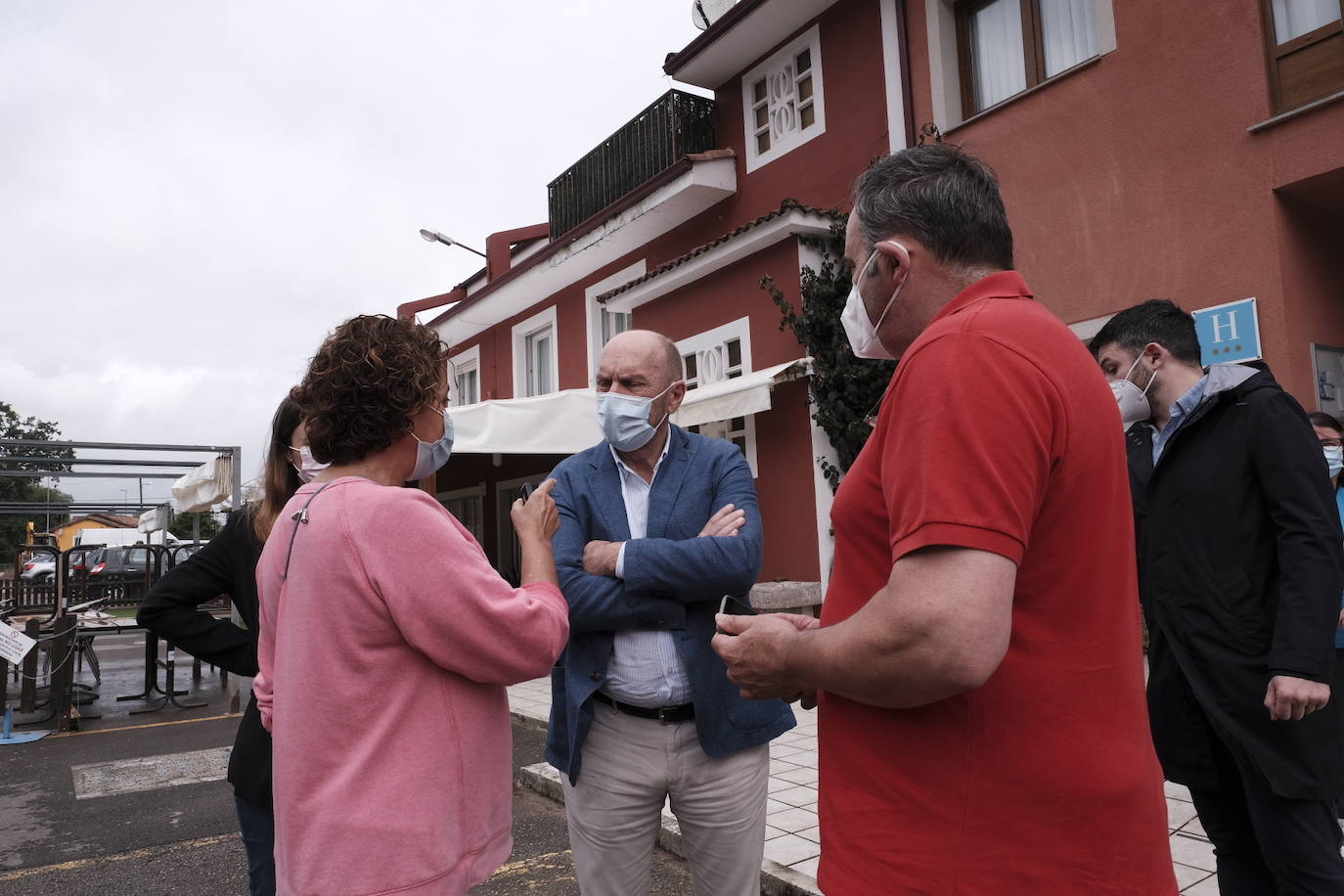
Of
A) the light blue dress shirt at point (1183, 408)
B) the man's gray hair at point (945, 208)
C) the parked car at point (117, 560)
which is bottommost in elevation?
the parked car at point (117, 560)

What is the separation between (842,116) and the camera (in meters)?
9.81

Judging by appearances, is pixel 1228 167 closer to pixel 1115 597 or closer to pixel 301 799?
pixel 1115 597

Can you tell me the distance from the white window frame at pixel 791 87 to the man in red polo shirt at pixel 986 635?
31.1 feet

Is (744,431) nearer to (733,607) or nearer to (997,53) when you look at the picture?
(997,53)

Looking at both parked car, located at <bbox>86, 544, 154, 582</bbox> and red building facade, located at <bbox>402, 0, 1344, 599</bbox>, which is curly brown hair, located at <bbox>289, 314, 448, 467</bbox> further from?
parked car, located at <bbox>86, 544, 154, 582</bbox>

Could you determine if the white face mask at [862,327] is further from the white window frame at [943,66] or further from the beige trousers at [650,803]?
the white window frame at [943,66]

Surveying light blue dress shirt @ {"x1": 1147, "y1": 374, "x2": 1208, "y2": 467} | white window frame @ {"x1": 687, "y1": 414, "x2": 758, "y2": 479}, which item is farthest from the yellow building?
light blue dress shirt @ {"x1": 1147, "y1": 374, "x2": 1208, "y2": 467}

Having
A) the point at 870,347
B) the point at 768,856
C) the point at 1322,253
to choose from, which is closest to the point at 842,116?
the point at 1322,253

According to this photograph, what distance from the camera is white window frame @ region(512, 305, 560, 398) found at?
15.1 metres

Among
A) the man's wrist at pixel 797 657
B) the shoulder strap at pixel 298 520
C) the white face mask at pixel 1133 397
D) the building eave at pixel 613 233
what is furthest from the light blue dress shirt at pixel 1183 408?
the building eave at pixel 613 233

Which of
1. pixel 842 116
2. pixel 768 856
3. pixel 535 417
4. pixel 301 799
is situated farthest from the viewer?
pixel 842 116

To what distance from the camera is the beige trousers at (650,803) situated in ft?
7.79

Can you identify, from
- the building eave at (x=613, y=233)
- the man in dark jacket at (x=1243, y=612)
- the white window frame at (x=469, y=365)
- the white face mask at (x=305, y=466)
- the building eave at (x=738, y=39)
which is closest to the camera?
the man in dark jacket at (x=1243, y=612)

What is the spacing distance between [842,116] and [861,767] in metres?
9.53
